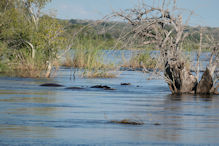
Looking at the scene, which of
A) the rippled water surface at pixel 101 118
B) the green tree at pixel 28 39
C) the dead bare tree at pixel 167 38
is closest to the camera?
the rippled water surface at pixel 101 118

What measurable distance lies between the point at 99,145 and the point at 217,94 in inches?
449

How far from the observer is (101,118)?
1177cm

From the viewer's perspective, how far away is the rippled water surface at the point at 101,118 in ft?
29.7

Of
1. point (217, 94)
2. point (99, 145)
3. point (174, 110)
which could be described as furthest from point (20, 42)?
point (99, 145)

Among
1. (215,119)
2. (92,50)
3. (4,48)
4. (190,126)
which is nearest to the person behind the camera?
(190,126)

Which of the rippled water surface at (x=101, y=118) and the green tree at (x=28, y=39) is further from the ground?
the green tree at (x=28, y=39)

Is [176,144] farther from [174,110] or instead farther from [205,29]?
[205,29]

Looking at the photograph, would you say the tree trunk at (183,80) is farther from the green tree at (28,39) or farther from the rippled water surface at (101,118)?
the green tree at (28,39)

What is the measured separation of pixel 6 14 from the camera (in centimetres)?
2892

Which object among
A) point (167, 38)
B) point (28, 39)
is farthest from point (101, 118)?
point (28, 39)

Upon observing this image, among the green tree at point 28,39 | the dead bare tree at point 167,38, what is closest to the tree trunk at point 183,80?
the dead bare tree at point 167,38

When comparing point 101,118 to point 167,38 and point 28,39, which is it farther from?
point 28,39

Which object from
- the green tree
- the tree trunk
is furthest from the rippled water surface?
the green tree

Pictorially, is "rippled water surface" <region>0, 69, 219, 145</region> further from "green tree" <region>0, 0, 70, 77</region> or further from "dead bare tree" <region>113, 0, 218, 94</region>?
"green tree" <region>0, 0, 70, 77</region>
